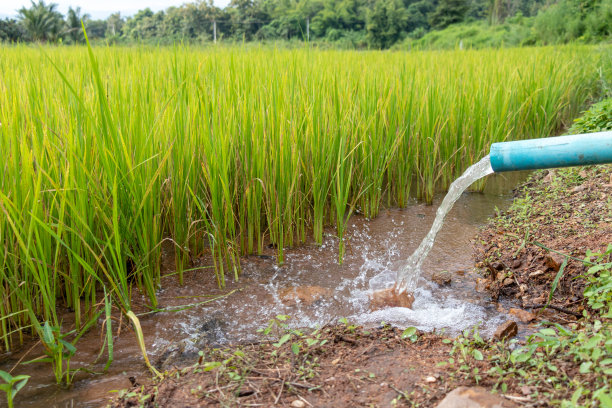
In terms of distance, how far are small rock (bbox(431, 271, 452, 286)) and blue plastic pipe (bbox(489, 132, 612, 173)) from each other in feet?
2.57

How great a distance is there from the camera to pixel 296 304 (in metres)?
1.95

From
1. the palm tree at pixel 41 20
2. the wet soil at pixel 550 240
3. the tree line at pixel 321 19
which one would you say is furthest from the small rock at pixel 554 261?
the palm tree at pixel 41 20

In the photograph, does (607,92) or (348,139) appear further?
(607,92)

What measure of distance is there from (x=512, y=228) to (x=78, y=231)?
2.11 metres

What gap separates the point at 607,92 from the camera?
4.45 metres

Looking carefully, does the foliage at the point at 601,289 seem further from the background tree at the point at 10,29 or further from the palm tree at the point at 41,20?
the palm tree at the point at 41,20

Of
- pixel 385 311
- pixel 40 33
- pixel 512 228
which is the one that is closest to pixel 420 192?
pixel 512 228

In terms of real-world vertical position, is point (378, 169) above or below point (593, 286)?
above

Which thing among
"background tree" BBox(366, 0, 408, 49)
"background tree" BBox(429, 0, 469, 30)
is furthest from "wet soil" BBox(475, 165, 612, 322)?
"background tree" BBox(429, 0, 469, 30)

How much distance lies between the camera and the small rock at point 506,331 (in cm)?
156

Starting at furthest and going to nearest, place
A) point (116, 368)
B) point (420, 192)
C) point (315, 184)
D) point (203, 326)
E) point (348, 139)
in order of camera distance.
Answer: point (420, 192) < point (348, 139) < point (315, 184) < point (203, 326) < point (116, 368)

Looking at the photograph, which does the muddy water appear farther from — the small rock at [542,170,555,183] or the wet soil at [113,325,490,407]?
the small rock at [542,170,555,183]

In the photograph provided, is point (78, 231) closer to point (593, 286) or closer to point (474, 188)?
point (593, 286)

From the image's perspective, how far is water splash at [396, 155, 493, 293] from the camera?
2.10m
